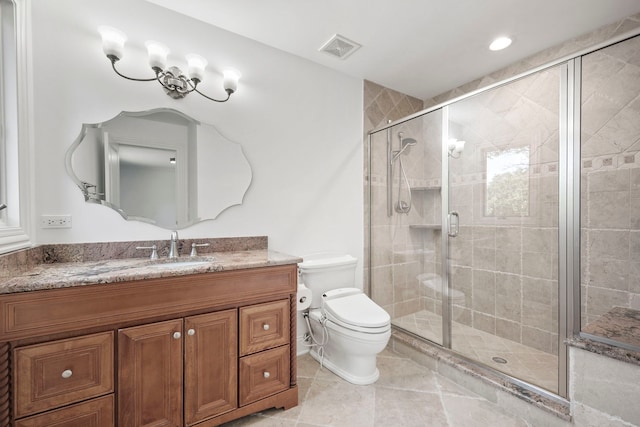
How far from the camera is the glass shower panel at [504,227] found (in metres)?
1.88

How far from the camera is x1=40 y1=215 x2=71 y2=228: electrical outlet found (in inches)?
57.5

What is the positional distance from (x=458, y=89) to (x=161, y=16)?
2.61 meters

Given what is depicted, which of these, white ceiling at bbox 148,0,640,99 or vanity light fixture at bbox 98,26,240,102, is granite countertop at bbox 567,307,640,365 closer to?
white ceiling at bbox 148,0,640,99

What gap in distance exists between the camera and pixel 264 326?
1.54m

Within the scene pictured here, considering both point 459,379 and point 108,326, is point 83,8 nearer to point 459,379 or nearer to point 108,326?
point 108,326

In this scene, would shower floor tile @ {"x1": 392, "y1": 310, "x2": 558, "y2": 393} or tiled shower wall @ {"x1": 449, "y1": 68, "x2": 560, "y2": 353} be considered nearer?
shower floor tile @ {"x1": 392, "y1": 310, "x2": 558, "y2": 393}

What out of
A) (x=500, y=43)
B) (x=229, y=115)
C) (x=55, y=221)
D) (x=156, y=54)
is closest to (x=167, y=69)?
(x=156, y=54)

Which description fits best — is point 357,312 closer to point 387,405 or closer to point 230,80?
point 387,405

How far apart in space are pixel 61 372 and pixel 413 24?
2.63 meters

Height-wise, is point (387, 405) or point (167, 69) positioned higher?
point (167, 69)

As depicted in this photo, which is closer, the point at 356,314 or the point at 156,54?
the point at 156,54

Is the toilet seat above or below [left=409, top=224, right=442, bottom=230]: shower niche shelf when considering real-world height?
below

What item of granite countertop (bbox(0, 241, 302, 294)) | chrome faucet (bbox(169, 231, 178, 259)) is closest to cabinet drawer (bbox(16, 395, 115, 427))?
granite countertop (bbox(0, 241, 302, 294))

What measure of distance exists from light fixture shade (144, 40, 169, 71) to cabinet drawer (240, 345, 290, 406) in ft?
5.69
